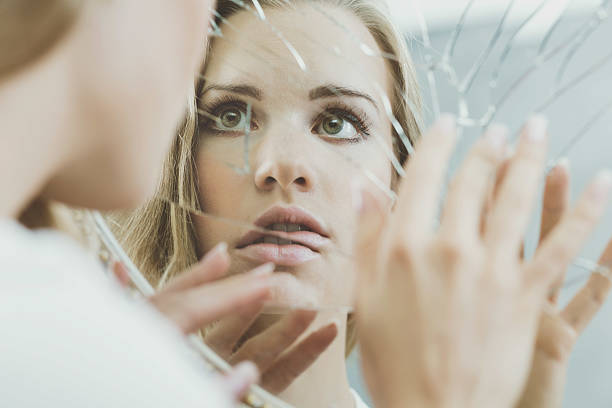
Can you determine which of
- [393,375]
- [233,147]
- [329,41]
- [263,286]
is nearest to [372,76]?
[329,41]

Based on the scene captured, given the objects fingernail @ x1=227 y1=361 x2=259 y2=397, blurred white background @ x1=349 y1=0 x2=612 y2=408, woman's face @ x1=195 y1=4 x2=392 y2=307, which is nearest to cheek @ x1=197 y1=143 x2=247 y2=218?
woman's face @ x1=195 y1=4 x2=392 y2=307

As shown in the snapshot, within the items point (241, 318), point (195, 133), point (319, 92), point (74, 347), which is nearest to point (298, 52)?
point (319, 92)

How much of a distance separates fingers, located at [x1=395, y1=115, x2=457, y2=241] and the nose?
30 centimetres

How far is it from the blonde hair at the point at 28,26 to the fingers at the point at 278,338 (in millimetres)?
317

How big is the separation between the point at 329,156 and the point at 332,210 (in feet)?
0.18

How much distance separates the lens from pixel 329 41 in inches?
27.4

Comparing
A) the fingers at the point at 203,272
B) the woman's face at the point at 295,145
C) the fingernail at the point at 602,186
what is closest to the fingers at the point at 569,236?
the fingernail at the point at 602,186

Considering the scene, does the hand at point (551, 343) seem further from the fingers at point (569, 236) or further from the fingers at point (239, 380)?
the fingers at point (239, 380)

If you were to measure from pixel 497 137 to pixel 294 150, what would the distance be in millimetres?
324

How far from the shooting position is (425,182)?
35 cm

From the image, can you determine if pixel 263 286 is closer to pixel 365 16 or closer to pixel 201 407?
pixel 201 407

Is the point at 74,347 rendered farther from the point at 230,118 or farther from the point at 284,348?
the point at 230,118

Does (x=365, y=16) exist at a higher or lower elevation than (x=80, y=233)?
higher

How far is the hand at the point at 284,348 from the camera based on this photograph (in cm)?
56
